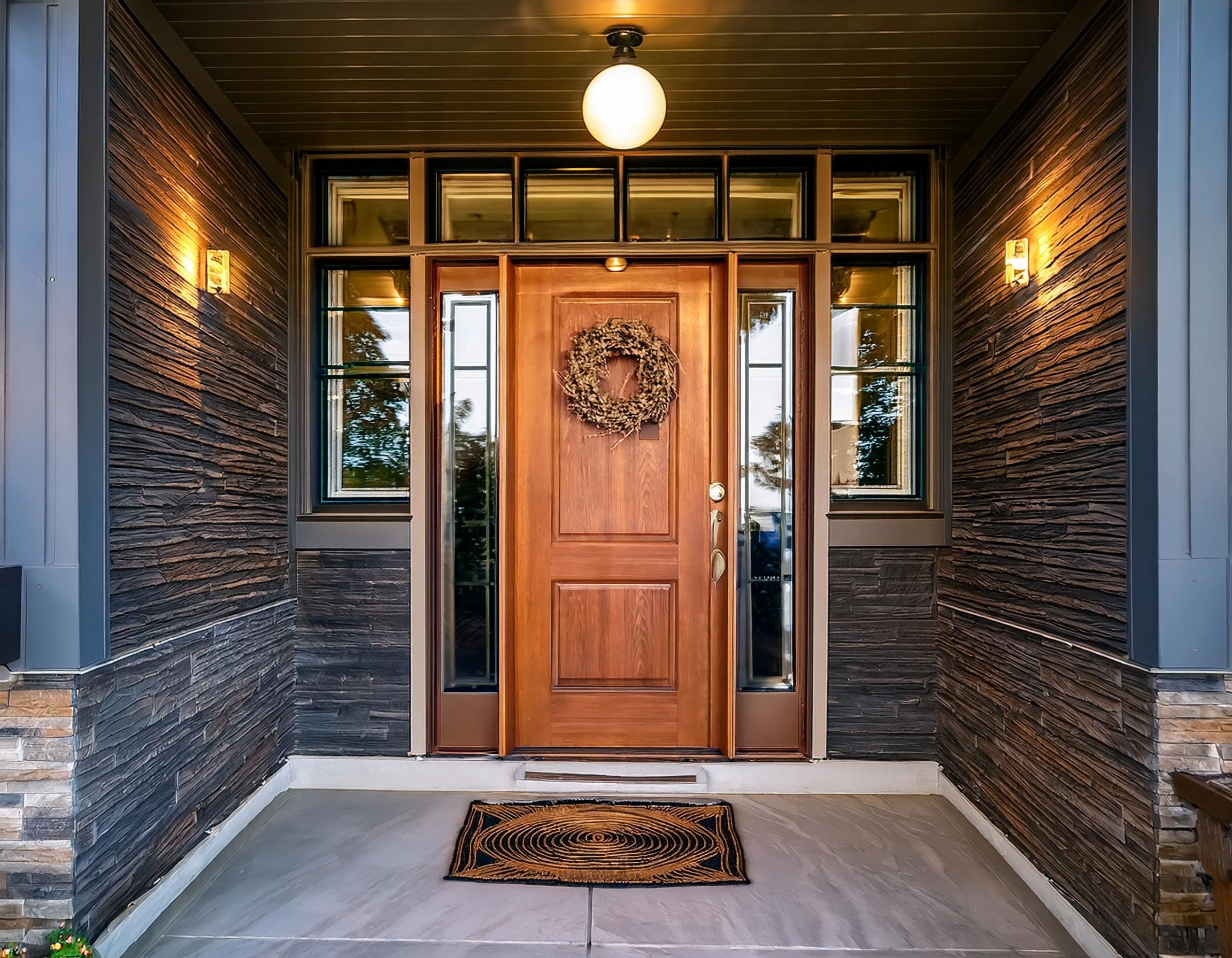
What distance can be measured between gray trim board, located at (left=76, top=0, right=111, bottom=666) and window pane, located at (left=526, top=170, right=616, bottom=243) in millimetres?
1518

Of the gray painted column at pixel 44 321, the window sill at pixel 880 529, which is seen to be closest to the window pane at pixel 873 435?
the window sill at pixel 880 529

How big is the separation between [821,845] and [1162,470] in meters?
1.62

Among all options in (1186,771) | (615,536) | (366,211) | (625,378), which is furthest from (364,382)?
(1186,771)

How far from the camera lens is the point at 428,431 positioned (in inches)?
120

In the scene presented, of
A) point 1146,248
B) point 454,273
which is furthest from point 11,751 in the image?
point 1146,248

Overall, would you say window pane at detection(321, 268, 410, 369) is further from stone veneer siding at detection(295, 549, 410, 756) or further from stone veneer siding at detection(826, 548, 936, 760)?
stone veneer siding at detection(826, 548, 936, 760)

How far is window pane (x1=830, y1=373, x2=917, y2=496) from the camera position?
308cm

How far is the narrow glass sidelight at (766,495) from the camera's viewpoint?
3.09 m

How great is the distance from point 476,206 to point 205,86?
3.34 ft

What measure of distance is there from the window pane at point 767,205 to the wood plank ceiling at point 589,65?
152 millimetres

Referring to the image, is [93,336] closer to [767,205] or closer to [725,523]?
[725,523]

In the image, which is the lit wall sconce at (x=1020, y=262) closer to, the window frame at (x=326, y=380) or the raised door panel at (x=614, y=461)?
the raised door panel at (x=614, y=461)

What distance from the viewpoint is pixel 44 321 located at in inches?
72.7

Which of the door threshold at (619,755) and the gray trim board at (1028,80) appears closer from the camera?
the gray trim board at (1028,80)
